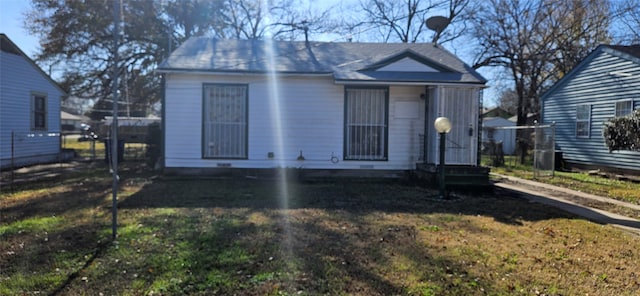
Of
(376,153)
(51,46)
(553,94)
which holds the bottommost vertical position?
(376,153)

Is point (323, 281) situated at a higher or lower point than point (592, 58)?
lower

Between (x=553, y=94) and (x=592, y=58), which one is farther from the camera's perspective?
(x=553, y=94)

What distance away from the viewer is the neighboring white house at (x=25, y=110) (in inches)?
496

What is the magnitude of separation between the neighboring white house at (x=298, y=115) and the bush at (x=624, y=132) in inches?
126

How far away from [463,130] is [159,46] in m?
16.5

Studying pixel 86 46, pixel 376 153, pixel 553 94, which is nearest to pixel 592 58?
pixel 553 94

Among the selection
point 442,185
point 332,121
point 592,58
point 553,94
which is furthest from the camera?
point 553,94

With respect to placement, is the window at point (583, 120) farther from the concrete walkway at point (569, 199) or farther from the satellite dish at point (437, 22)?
the satellite dish at point (437, 22)

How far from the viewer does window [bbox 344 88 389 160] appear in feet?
A: 34.7

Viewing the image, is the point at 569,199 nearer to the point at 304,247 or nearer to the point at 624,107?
the point at 624,107

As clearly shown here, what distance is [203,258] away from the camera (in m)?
4.33

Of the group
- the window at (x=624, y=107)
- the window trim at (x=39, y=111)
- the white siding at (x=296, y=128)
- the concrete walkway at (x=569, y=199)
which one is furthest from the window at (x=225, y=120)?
the window at (x=624, y=107)

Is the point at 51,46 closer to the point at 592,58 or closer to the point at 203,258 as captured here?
the point at 203,258

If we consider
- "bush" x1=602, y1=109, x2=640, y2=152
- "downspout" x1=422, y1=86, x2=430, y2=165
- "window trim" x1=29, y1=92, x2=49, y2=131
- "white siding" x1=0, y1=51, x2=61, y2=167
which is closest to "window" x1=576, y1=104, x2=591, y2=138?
"bush" x1=602, y1=109, x2=640, y2=152
